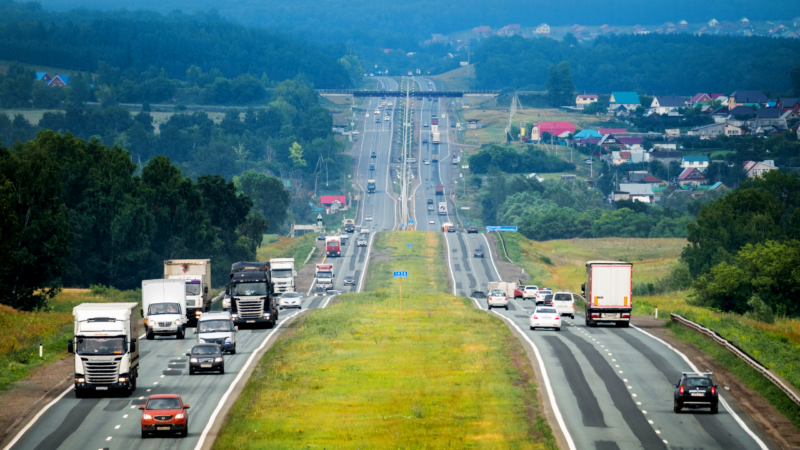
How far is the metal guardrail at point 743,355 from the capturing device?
44531mm

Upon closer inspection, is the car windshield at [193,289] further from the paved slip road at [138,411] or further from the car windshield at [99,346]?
→ the car windshield at [99,346]

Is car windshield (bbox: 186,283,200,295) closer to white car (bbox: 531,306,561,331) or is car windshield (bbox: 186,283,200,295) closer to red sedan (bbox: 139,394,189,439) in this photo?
white car (bbox: 531,306,561,331)

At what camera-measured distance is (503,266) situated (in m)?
144

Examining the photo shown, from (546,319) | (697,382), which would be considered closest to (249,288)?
(546,319)

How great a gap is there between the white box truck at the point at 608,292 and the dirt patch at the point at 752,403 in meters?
4.89

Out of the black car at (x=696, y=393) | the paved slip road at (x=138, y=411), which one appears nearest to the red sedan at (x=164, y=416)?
the paved slip road at (x=138, y=411)

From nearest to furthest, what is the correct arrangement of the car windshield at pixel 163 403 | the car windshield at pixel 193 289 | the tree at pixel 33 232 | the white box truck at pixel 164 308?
the car windshield at pixel 163 403, the white box truck at pixel 164 308, the car windshield at pixel 193 289, the tree at pixel 33 232

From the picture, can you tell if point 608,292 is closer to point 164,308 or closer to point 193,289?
point 164,308

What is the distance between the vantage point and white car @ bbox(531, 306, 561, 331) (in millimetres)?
69812

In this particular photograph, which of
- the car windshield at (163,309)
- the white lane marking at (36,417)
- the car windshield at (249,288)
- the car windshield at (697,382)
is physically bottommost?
the white lane marking at (36,417)

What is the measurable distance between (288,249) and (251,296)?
90806 mm

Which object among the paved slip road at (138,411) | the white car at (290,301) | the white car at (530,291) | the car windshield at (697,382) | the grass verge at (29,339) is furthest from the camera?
the white car at (530,291)

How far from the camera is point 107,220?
11219 cm

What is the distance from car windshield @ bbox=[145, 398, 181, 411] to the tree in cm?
4918
